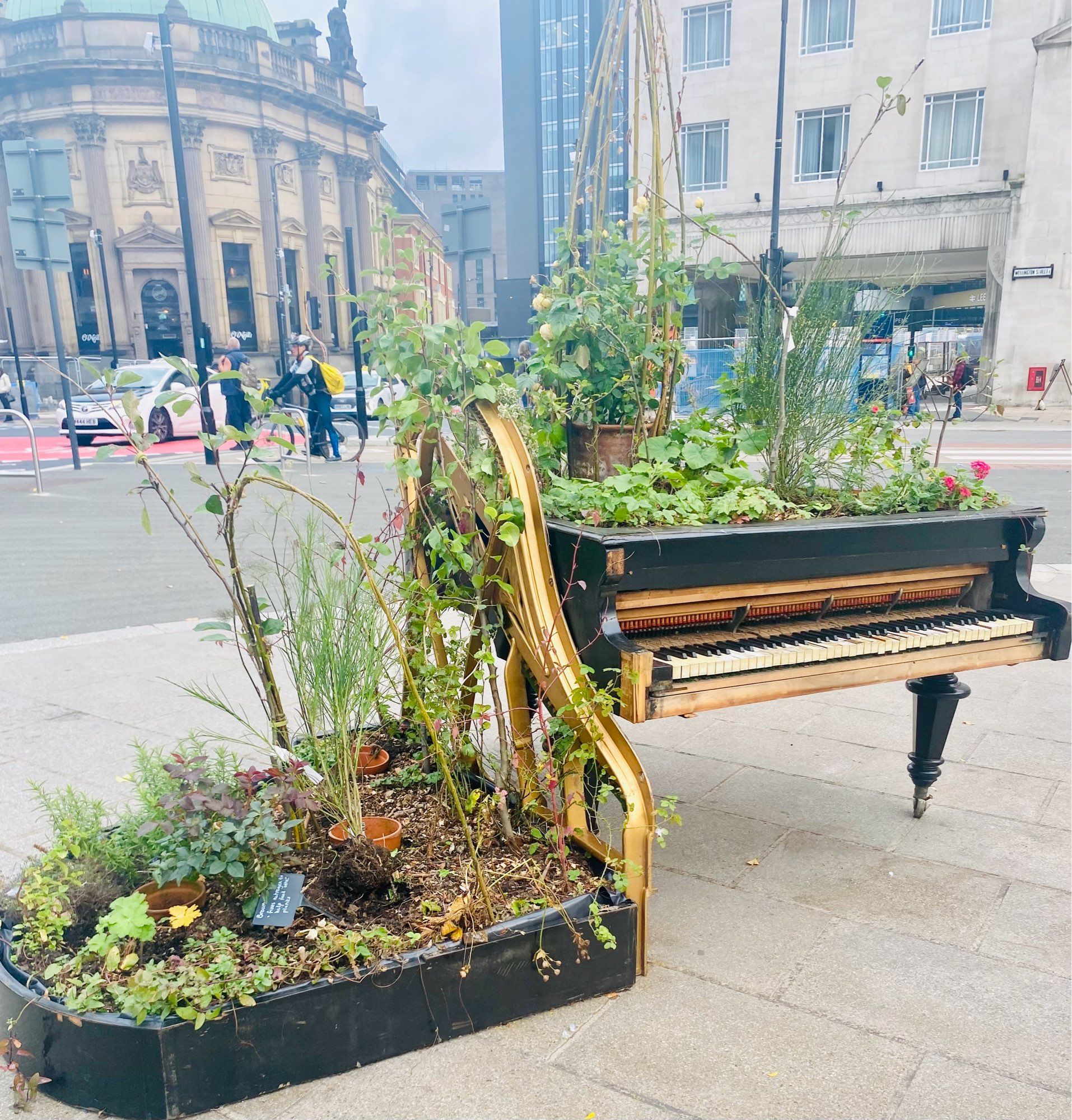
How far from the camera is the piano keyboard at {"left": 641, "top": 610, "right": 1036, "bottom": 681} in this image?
2.46 meters

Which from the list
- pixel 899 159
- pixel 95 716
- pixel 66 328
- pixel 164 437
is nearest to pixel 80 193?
pixel 66 328

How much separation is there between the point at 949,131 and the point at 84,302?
39.9 m

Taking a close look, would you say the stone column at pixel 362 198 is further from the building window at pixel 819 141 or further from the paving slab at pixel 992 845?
the paving slab at pixel 992 845

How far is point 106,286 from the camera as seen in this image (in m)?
45.8

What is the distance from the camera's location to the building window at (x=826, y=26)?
86.4ft

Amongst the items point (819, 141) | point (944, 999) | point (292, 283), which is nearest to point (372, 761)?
point (944, 999)

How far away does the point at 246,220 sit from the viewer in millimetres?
48500

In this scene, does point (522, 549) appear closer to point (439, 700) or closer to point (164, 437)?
point (439, 700)

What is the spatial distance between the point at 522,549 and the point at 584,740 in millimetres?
539

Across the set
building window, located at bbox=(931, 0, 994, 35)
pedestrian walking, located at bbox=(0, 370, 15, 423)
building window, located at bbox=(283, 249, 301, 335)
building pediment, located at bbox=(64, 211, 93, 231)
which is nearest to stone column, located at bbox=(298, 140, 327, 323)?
building window, located at bbox=(283, 249, 301, 335)

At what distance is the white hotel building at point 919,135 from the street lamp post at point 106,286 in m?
30.0

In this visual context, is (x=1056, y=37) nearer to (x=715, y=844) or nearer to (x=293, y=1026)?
(x=715, y=844)

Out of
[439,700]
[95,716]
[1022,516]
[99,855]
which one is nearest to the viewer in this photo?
[99,855]

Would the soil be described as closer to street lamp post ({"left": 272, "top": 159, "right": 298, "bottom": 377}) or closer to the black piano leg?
the black piano leg
